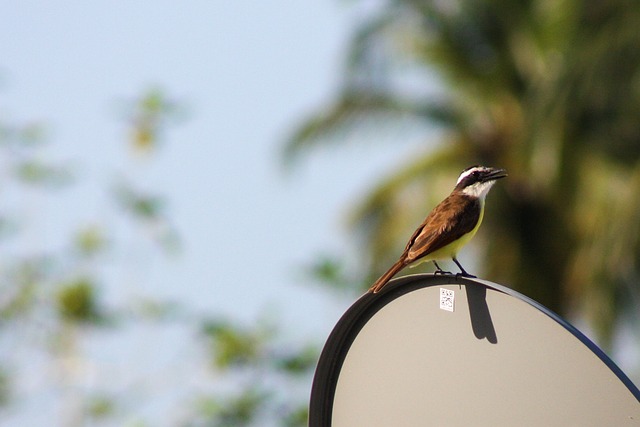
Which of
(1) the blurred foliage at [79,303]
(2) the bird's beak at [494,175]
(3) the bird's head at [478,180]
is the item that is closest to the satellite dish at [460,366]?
(3) the bird's head at [478,180]

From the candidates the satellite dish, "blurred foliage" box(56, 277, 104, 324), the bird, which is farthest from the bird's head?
"blurred foliage" box(56, 277, 104, 324)

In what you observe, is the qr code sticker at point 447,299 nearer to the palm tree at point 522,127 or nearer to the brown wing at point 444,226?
the brown wing at point 444,226

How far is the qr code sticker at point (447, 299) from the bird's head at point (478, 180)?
4.94ft

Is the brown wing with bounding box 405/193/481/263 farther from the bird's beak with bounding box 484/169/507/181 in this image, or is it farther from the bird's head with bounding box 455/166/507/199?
the bird's beak with bounding box 484/169/507/181

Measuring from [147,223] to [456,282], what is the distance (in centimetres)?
1112

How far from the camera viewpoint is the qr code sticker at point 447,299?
3936 mm

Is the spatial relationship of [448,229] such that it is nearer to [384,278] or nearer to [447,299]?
[384,278]

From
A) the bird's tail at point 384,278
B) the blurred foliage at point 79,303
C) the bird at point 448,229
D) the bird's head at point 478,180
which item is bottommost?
the bird's tail at point 384,278

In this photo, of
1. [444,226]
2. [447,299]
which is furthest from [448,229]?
[447,299]

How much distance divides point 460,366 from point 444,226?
51.4 inches

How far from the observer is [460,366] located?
3.87m

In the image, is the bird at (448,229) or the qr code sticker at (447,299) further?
the bird at (448,229)

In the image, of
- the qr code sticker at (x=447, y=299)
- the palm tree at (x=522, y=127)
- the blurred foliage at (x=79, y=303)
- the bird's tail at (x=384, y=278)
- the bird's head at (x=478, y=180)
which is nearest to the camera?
the qr code sticker at (x=447, y=299)

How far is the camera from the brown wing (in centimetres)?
500
